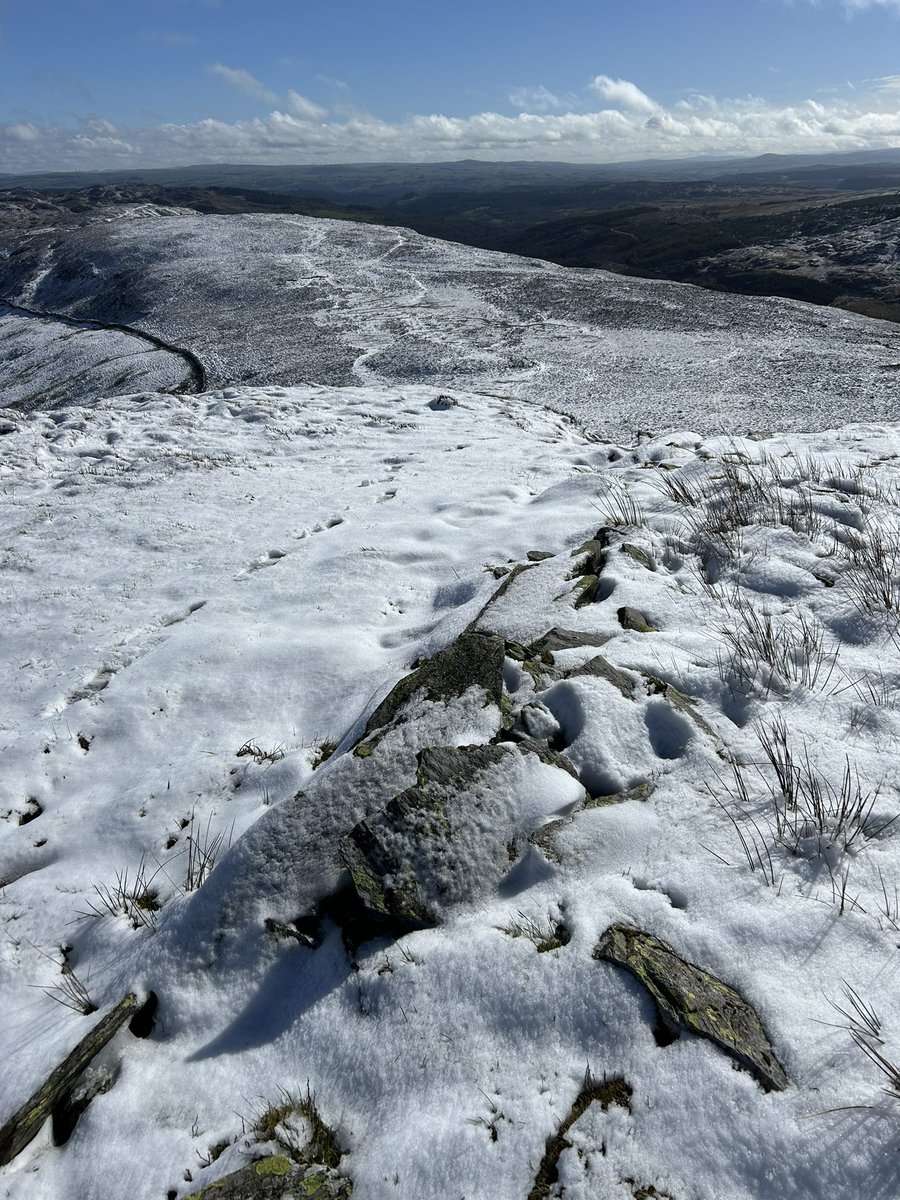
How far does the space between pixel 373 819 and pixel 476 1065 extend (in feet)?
4.31

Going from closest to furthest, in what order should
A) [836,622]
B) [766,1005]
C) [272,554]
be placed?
[766,1005] → [836,622] → [272,554]

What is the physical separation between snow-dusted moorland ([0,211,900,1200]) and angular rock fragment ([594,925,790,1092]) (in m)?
0.01

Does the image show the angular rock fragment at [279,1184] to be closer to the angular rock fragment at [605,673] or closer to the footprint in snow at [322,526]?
the angular rock fragment at [605,673]

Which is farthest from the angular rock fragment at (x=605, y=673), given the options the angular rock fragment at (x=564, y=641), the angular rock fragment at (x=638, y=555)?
the angular rock fragment at (x=638, y=555)

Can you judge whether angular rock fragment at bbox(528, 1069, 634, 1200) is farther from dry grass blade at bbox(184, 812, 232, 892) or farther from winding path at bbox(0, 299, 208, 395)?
winding path at bbox(0, 299, 208, 395)

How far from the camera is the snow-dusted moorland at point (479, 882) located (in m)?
2.65

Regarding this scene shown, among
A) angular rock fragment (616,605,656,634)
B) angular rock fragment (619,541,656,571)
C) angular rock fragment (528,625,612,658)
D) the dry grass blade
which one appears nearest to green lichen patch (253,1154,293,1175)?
the dry grass blade

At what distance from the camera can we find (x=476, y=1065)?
289 centimetres

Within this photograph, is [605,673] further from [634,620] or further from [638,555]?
[638,555]

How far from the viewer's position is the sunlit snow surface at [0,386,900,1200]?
2602mm

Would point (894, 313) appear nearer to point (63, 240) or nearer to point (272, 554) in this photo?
point (272, 554)

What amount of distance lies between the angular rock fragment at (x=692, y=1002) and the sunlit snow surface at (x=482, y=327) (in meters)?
18.8

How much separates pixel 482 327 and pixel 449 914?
32.6m

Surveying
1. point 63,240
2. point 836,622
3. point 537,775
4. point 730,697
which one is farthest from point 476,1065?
point 63,240
